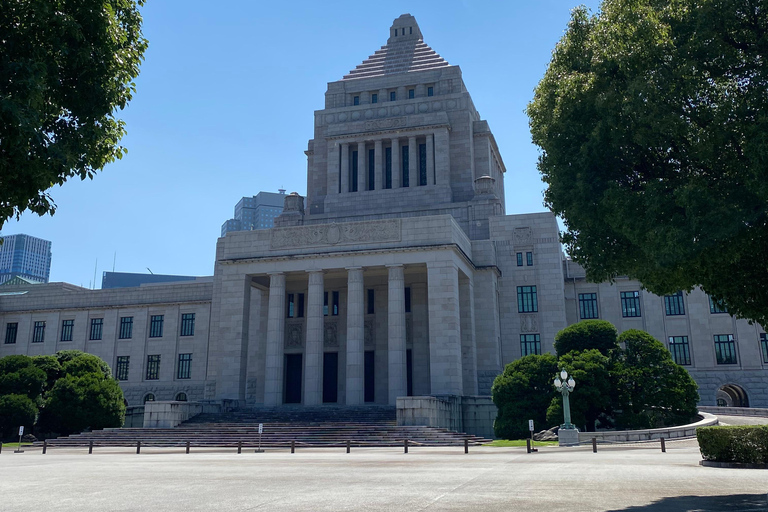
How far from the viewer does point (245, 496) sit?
13305 millimetres

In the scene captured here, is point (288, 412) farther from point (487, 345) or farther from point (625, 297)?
point (625, 297)

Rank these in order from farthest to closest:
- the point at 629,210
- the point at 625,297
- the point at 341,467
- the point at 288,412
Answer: the point at 625,297, the point at 288,412, the point at 341,467, the point at 629,210

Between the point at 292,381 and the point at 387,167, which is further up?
the point at 387,167

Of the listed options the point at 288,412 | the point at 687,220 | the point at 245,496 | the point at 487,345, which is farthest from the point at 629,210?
the point at 487,345

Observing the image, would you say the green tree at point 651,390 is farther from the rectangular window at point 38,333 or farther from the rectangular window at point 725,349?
the rectangular window at point 38,333

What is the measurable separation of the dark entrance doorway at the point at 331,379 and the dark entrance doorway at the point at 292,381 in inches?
81.3

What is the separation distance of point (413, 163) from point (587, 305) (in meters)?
20.4

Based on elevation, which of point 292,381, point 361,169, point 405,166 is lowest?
point 292,381

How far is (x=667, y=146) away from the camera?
15758 mm

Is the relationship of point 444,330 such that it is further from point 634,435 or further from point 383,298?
point 634,435

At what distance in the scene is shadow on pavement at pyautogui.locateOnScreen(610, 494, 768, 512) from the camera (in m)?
11.3

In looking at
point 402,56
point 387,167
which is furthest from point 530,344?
point 402,56

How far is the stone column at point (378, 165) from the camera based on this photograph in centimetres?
6241

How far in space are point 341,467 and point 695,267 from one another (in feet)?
39.7
